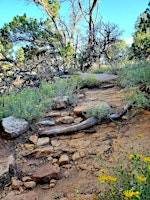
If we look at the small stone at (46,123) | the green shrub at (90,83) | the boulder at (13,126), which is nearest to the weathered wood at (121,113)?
the small stone at (46,123)

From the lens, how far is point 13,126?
3430 millimetres

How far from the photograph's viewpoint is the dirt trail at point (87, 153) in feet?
7.86

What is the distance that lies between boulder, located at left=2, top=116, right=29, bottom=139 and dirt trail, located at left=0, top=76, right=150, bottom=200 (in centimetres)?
17

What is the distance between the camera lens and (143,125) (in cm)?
341

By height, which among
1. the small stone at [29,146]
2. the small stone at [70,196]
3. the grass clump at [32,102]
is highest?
the grass clump at [32,102]

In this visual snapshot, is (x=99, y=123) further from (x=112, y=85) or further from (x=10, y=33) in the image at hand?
(x=10, y=33)

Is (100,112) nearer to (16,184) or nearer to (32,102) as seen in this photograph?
(32,102)

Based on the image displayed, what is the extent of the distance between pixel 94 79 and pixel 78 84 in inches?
23.0

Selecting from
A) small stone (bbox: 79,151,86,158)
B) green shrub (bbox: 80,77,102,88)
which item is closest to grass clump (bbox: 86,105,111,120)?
small stone (bbox: 79,151,86,158)

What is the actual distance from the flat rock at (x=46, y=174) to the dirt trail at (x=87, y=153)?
0.19 feet

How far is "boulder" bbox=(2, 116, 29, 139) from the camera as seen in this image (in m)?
3.35

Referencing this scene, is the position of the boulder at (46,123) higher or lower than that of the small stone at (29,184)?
higher

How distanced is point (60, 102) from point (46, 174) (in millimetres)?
1962

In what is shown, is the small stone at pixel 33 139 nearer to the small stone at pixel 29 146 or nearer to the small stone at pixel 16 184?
the small stone at pixel 29 146
